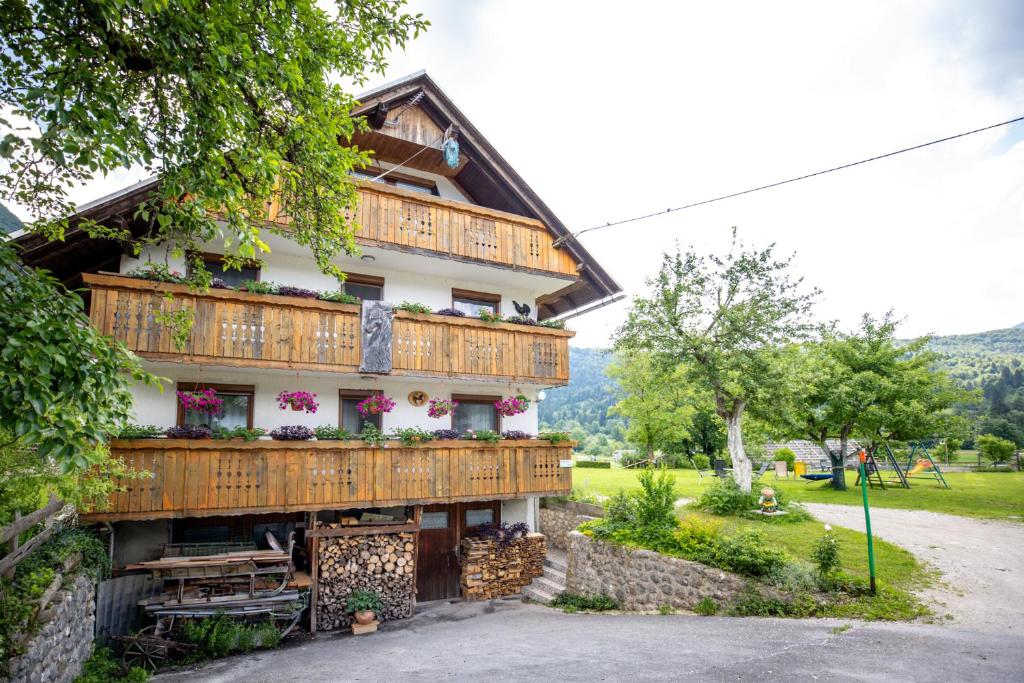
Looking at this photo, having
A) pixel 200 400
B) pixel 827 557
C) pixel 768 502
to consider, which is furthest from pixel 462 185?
pixel 827 557

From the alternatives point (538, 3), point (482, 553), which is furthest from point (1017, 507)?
point (538, 3)

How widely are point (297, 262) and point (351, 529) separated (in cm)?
663

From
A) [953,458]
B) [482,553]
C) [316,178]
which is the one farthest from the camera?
[953,458]

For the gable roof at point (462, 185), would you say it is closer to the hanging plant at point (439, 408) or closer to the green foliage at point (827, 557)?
the hanging plant at point (439, 408)

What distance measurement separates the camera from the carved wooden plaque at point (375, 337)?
12.0 m

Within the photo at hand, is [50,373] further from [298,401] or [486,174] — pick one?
[486,174]

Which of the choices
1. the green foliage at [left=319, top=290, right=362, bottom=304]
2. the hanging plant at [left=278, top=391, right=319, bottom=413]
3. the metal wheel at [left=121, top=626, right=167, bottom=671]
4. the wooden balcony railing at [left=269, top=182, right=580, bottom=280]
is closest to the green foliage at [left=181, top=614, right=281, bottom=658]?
the metal wheel at [left=121, top=626, right=167, bottom=671]

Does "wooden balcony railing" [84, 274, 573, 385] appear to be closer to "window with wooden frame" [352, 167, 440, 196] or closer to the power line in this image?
the power line

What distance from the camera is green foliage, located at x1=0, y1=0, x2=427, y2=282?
5.07 m

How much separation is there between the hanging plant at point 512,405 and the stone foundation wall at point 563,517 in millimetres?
3943

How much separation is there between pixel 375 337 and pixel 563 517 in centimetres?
909

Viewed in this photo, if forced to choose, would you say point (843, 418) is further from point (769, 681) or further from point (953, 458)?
point (953, 458)

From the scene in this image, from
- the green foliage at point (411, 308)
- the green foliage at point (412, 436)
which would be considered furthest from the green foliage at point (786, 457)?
the green foliage at point (411, 308)

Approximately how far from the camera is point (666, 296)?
54.6ft
